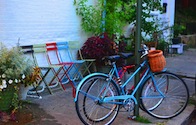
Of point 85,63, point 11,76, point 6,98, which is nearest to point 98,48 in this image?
point 85,63

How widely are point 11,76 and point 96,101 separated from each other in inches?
50.4

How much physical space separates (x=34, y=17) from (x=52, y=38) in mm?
662

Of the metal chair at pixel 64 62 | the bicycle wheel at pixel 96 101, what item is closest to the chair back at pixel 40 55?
the metal chair at pixel 64 62

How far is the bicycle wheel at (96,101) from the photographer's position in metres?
3.76

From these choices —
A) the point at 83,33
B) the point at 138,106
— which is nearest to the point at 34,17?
the point at 83,33

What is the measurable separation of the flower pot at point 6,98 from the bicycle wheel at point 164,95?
1874mm

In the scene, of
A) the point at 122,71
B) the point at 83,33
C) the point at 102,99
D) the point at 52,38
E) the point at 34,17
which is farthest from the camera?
the point at 83,33

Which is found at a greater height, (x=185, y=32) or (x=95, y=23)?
(x=95, y=23)

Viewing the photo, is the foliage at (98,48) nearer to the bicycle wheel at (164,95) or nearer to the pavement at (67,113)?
the pavement at (67,113)

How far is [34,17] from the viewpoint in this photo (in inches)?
220

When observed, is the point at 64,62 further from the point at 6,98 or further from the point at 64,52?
the point at 6,98

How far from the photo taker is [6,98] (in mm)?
4113

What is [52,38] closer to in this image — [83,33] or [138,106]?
[83,33]

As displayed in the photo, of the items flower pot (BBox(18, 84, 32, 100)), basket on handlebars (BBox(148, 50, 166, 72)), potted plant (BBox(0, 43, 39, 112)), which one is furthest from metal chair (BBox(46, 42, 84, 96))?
basket on handlebars (BBox(148, 50, 166, 72))
